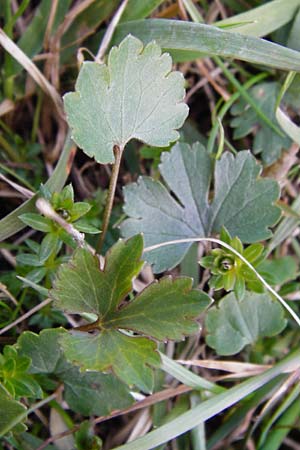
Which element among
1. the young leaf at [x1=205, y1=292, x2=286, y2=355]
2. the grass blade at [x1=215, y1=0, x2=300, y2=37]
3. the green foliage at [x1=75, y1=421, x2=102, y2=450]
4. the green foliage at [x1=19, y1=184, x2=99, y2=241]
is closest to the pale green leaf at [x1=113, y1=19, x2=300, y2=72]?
the grass blade at [x1=215, y1=0, x2=300, y2=37]

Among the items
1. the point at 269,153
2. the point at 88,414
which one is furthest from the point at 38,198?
the point at 269,153

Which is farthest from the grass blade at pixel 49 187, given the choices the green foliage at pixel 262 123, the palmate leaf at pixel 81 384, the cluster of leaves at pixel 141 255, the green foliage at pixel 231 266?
the green foliage at pixel 262 123

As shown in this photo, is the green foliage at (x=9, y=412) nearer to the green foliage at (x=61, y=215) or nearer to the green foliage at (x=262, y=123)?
the green foliage at (x=61, y=215)

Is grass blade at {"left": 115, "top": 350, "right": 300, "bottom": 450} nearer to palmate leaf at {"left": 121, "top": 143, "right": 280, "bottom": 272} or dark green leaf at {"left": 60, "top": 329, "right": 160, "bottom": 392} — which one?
dark green leaf at {"left": 60, "top": 329, "right": 160, "bottom": 392}

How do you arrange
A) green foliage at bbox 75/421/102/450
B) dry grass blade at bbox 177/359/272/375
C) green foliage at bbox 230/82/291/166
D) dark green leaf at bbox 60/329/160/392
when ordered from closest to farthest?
dark green leaf at bbox 60/329/160/392
green foliage at bbox 75/421/102/450
dry grass blade at bbox 177/359/272/375
green foliage at bbox 230/82/291/166

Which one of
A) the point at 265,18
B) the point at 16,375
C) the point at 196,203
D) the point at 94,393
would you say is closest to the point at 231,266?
the point at 196,203

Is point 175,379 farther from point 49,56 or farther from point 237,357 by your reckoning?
point 49,56
